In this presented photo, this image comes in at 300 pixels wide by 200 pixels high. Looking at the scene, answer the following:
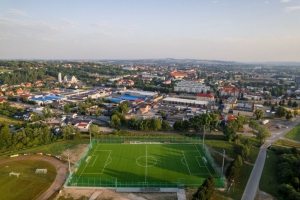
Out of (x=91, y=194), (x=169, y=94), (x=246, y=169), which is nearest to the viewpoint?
(x=91, y=194)

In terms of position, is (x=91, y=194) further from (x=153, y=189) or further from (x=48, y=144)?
(x=48, y=144)

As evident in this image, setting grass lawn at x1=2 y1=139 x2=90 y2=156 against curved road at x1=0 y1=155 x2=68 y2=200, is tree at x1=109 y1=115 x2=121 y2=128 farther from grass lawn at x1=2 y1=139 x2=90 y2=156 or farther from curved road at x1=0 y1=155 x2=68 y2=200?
curved road at x1=0 y1=155 x2=68 y2=200

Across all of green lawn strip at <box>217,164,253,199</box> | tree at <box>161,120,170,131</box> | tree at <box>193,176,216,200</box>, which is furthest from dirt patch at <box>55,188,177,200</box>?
tree at <box>161,120,170,131</box>

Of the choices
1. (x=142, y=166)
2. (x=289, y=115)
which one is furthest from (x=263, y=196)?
(x=289, y=115)

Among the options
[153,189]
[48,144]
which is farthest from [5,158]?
[153,189]

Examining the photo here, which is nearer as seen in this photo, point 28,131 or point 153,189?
point 153,189

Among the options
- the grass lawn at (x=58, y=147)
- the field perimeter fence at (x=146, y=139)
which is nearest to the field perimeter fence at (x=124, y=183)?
the grass lawn at (x=58, y=147)
